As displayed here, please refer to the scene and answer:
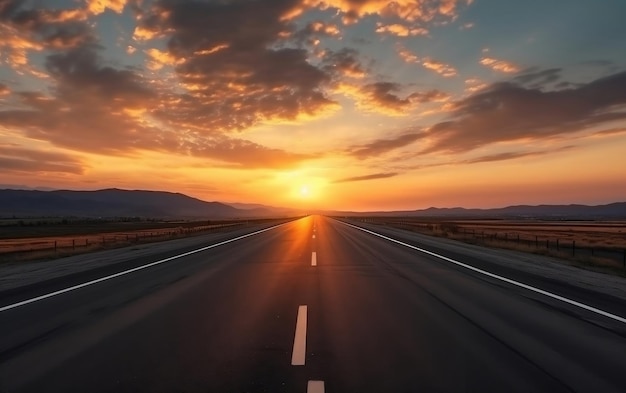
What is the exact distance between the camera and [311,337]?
6.32m

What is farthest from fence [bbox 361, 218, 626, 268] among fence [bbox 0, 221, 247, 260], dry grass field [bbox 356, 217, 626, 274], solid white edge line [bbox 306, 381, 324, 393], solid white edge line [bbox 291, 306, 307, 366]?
fence [bbox 0, 221, 247, 260]

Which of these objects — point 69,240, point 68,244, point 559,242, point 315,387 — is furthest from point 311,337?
point 69,240

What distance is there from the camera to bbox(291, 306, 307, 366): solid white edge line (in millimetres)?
Answer: 5254

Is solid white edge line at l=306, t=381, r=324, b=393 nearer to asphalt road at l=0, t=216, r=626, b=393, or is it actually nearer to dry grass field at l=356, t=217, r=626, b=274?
asphalt road at l=0, t=216, r=626, b=393

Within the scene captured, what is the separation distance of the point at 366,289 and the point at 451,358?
5.29 m

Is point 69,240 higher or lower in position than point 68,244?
lower

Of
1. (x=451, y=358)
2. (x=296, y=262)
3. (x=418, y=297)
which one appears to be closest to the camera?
(x=451, y=358)

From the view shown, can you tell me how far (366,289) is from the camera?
10641 millimetres

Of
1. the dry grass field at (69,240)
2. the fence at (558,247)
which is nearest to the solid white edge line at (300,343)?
the fence at (558,247)

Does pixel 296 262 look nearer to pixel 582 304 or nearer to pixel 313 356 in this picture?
pixel 582 304

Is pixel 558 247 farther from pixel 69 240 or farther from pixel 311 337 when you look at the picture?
pixel 69 240

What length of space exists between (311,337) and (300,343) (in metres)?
0.37

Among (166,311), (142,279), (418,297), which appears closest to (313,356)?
(166,311)

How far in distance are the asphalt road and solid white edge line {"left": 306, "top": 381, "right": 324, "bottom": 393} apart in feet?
0.07
